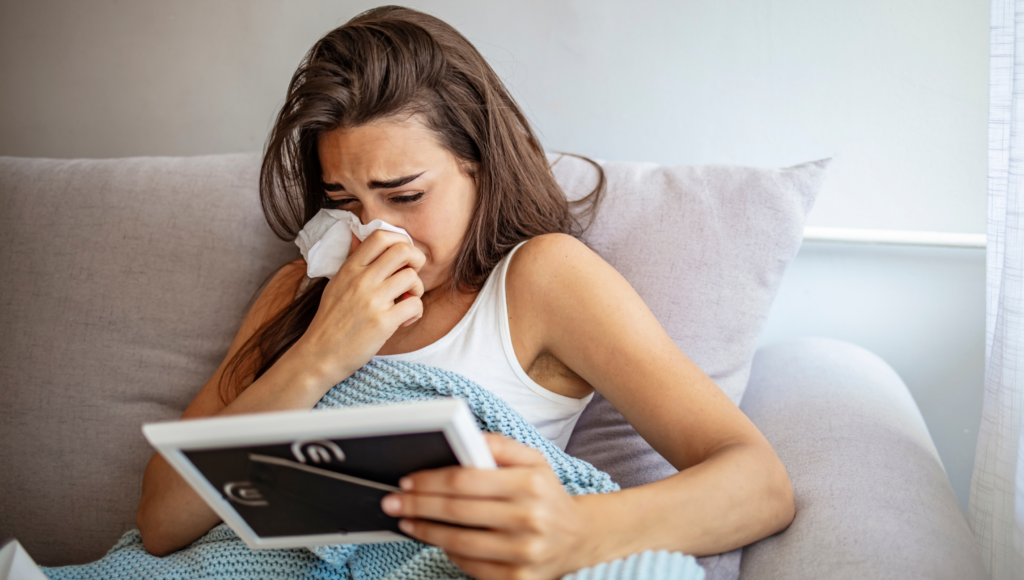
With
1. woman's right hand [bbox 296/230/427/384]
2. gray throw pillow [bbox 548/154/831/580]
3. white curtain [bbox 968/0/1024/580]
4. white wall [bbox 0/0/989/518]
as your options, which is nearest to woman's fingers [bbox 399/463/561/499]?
woman's right hand [bbox 296/230/427/384]

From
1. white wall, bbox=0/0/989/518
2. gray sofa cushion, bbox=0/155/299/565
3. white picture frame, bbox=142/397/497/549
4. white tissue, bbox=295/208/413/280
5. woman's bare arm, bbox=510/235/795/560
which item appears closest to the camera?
white picture frame, bbox=142/397/497/549

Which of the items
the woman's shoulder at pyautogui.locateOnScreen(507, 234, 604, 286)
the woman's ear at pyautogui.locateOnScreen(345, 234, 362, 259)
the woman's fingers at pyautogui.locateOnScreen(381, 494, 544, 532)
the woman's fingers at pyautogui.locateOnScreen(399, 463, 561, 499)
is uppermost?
the woman's ear at pyautogui.locateOnScreen(345, 234, 362, 259)

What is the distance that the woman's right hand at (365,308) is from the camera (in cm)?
89

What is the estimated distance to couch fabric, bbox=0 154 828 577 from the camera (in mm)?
1048

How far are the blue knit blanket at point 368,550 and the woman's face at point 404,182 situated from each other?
8.1 inches

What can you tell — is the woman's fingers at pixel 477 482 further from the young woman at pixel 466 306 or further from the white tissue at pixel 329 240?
the white tissue at pixel 329 240

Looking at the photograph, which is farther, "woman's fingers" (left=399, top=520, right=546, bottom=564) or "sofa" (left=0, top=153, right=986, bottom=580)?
"sofa" (left=0, top=153, right=986, bottom=580)

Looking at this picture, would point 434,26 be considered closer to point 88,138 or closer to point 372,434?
point 372,434

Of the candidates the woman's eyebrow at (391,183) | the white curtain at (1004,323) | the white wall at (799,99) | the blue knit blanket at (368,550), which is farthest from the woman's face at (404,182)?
the white curtain at (1004,323)

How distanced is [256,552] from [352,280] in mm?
385

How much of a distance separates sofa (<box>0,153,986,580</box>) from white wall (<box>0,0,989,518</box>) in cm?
24

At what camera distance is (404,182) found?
0.88 m

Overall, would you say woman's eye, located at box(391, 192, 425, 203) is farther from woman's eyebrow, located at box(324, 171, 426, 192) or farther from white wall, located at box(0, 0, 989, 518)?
white wall, located at box(0, 0, 989, 518)

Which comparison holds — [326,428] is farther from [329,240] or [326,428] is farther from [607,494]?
[329,240]
